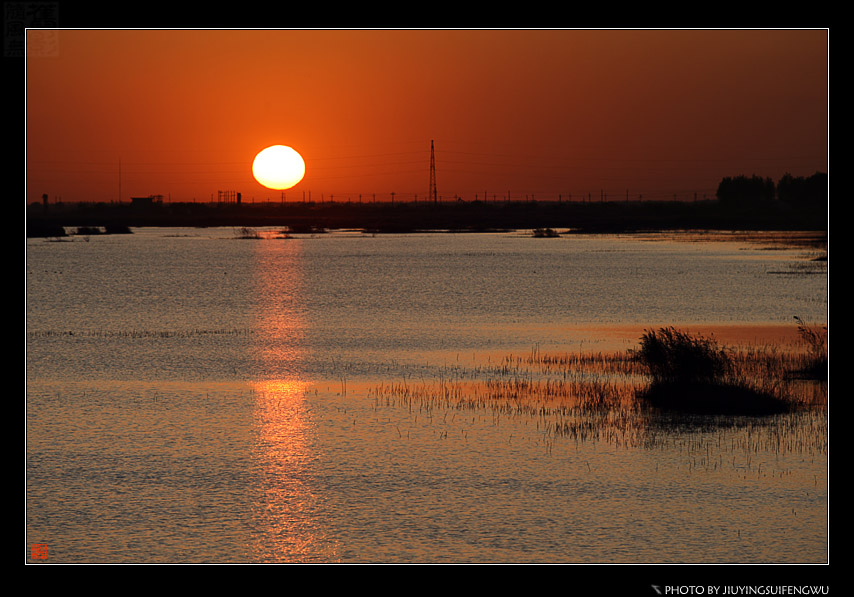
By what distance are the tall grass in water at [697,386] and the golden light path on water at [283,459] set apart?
9054 millimetres

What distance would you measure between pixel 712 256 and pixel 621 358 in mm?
78893

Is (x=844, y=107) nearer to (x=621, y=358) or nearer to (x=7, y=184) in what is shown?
(x=7, y=184)

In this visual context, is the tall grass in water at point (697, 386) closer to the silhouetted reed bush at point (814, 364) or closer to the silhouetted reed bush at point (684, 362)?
the silhouetted reed bush at point (684, 362)

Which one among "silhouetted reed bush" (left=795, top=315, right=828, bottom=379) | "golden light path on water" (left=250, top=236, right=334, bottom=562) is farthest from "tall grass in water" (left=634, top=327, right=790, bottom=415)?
"golden light path on water" (left=250, top=236, right=334, bottom=562)

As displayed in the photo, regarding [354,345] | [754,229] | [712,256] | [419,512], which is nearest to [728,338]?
[354,345]

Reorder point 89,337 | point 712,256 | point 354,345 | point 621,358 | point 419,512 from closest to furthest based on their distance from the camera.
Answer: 1. point 419,512
2. point 621,358
3. point 354,345
4. point 89,337
5. point 712,256

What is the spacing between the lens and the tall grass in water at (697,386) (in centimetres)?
2458

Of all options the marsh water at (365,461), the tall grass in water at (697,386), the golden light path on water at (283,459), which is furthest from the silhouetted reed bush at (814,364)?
the golden light path on water at (283,459)

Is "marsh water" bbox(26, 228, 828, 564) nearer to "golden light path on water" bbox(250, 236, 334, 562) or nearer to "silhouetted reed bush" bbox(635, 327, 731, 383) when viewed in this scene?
"golden light path on water" bbox(250, 236, 334, 562)

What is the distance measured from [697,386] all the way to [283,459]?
1101 centimetres

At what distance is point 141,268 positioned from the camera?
99.7 metres

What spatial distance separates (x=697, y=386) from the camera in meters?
25.5

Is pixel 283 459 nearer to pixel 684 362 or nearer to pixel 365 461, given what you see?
pixel 365 461

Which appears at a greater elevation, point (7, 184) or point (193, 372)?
point (7, 184)
